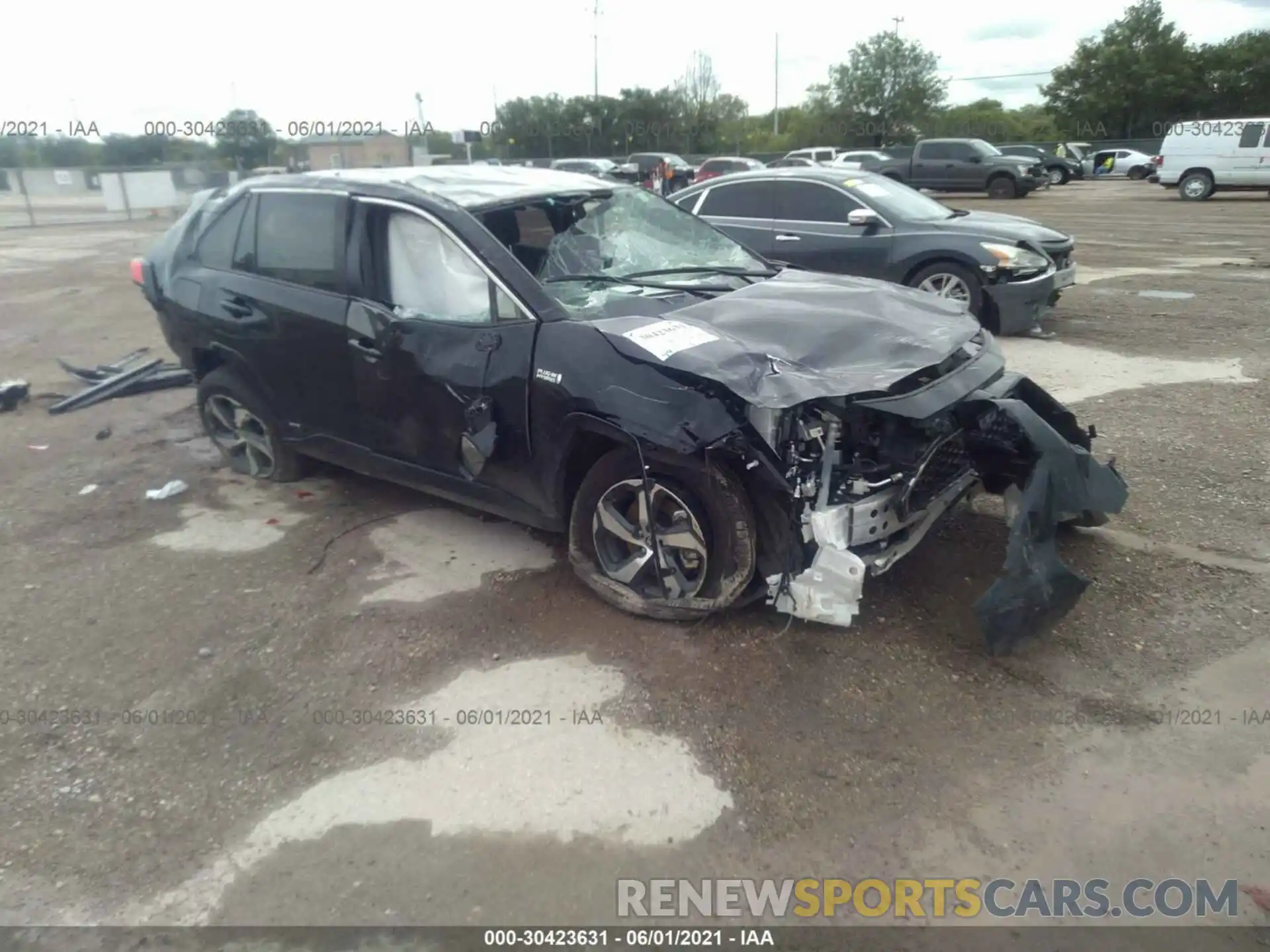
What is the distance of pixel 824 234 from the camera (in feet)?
29.4

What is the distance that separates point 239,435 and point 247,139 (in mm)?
25453

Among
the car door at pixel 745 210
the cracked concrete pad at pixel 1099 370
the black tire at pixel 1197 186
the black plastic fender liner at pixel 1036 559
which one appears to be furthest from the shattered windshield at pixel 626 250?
the black tire at pixel 1197 186

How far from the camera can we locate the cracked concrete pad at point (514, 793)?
278 centimetres

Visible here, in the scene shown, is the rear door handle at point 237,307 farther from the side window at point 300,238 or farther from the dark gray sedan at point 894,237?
the dark gray sedan at point 894,237

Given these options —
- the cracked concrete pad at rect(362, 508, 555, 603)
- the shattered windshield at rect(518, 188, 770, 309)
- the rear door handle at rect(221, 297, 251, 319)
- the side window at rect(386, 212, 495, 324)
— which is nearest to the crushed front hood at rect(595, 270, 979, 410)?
the shattered windshield at rect(518, 188, 770, 309)

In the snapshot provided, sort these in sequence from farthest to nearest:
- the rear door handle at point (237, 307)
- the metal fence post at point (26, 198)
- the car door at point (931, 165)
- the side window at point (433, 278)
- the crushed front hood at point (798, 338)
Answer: the car door at point (931, 165), the metal fence post at point (26, 198), the rear door handle at point (237, 307), the side window at point (433, 278), the crushed front hood at point (798, 338)

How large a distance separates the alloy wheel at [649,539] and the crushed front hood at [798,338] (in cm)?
55

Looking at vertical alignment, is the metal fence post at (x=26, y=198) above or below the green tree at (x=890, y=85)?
below

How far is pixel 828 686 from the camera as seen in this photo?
3.42m

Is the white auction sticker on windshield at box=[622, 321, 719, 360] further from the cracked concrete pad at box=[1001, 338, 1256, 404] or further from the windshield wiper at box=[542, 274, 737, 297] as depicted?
the cracked concrete pad at box=[1001, 338, 1256, 404]

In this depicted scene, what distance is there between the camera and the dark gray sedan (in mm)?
8227

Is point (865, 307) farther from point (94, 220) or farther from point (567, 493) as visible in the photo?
point (94, 220)

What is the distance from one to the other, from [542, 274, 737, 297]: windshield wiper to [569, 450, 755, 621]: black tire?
3.22ft

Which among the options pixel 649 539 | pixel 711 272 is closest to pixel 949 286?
pixel 711 272
